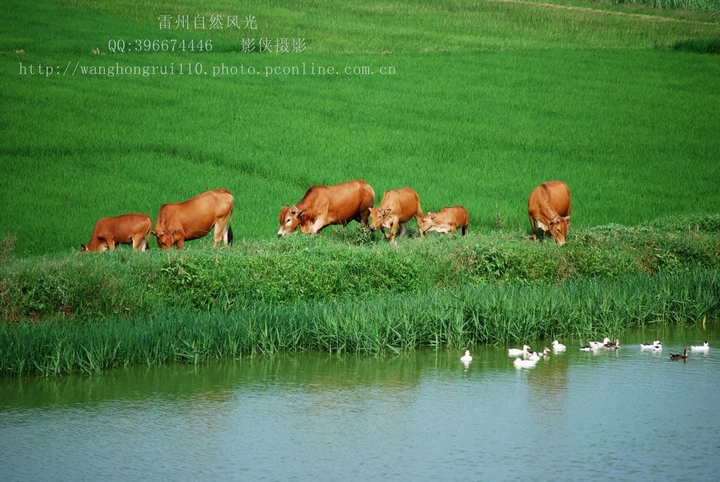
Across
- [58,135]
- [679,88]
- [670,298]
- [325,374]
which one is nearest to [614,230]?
[670,298]

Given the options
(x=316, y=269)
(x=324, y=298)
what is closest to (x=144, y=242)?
(x=316, y=269)

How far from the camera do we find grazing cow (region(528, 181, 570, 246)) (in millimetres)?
15688

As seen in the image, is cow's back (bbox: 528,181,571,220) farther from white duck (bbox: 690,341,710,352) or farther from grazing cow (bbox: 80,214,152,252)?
grazing cow (bbox: 80,214,152,252)

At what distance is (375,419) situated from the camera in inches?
368

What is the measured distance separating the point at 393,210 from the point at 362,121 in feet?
29.5

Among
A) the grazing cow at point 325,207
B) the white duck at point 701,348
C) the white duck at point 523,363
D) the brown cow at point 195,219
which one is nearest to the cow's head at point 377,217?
the grazing cow at point 325,207

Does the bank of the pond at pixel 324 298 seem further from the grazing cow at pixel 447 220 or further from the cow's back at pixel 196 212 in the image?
the grazing cow at pixel 447 220

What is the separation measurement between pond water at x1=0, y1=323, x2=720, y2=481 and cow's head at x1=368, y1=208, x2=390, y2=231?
4412 millimetres

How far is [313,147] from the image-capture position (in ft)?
74.6

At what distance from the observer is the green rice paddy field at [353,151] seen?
12.7 m

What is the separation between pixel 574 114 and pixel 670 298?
13.4 m

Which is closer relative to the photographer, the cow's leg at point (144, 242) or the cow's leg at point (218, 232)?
the cow's leg at point (144, 242)

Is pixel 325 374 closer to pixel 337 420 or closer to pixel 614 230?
pixel 337 420

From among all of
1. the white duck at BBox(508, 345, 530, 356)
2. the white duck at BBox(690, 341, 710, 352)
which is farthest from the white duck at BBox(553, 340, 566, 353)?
the white duck at BBox(690, 341, 710, 352)
